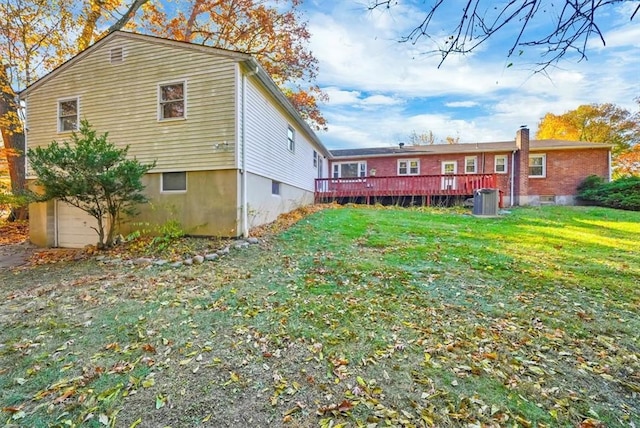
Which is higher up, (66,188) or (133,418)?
(66,188)

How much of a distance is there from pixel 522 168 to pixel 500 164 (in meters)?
1.11

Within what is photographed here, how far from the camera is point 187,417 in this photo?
7.54ft

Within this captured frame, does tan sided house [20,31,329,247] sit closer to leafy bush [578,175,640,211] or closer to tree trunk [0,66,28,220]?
tree trunk [0,66,28,220]

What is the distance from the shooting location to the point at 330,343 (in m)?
3.22

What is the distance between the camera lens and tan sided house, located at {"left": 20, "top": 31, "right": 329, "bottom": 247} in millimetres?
7809

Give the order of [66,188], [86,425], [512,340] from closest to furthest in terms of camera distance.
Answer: [86,425]
[512,340]
[66,188]

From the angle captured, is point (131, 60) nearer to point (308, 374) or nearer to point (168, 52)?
point (168, 52)

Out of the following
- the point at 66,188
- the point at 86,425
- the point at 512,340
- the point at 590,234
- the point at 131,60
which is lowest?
the point at 86,425

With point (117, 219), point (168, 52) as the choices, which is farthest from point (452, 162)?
point (117, 219)

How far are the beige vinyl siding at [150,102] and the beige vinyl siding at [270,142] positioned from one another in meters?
0.71

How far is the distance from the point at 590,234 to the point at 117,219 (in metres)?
13.1

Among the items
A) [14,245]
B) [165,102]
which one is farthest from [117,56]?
[14,245]

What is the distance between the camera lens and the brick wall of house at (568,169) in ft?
53.6

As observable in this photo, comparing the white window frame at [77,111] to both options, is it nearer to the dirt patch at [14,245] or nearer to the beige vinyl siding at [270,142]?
the dirt patch at [14,245]
